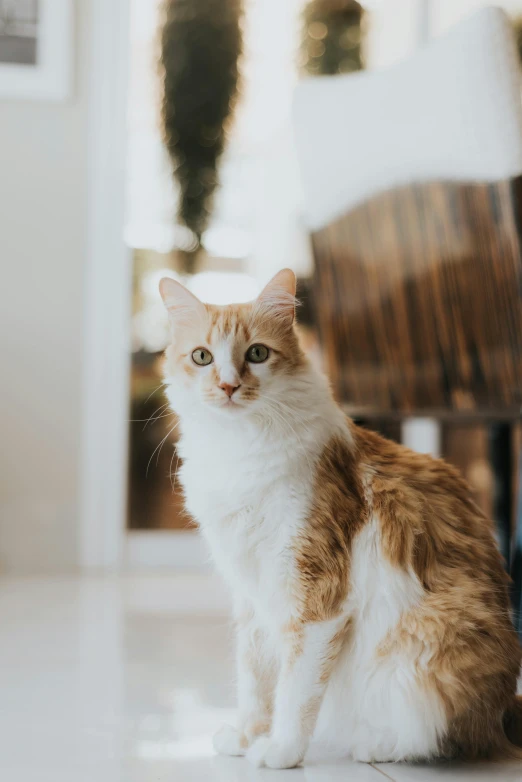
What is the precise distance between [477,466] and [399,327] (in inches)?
63.3

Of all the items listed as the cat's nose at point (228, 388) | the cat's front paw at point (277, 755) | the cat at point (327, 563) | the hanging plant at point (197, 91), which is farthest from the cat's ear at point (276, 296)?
the hanging plant at point (197, 91)

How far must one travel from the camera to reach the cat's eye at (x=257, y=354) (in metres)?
1.03

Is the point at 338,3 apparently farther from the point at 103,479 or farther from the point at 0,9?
the point at 103,479

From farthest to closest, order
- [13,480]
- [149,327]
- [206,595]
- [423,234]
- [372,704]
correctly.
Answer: [149,327], [13,480], [206,595], [423,234], [372,704]

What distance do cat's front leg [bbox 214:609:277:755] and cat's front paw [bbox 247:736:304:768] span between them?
7cm

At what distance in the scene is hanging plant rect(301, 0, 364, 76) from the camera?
296 centimetres

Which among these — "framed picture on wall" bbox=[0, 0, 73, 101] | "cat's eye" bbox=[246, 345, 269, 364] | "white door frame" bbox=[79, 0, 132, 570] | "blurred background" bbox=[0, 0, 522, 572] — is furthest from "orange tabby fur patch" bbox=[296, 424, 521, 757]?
"framed picture on wall" bbox=[0, 0, 73, 101]

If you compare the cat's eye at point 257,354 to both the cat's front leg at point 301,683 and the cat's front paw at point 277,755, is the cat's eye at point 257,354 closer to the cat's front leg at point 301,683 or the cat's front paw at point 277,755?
the cat's front leg at point 301,683

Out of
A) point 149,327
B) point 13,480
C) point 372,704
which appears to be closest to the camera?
point 372,704

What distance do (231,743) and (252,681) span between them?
81 mm

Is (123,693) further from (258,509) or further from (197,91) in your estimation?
(197,91)

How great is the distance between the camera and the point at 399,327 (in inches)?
64.6

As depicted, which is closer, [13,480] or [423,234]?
[423,234]

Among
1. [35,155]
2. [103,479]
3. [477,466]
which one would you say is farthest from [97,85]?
[477,466]
